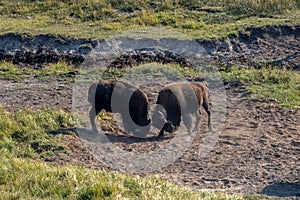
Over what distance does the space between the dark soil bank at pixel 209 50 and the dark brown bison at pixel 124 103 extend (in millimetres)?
4953

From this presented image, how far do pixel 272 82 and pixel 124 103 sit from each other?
4461 millimetres

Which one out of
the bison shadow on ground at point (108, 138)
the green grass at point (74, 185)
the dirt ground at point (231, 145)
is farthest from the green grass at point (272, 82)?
the green grass at point (74, 185)

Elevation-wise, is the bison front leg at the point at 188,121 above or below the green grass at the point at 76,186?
below

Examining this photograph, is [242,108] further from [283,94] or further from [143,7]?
[143,7]

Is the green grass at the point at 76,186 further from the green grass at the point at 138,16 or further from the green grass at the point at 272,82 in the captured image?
the green grass at the point at 138,16

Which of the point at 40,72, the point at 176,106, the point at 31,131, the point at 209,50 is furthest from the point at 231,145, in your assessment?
the point at 209,50

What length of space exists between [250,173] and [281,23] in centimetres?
1034

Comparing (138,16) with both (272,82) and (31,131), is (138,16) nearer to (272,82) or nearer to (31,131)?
(272,82)

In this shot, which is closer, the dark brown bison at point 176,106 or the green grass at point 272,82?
the dark brown bison at point 176,106

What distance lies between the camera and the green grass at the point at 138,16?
64.4 feet

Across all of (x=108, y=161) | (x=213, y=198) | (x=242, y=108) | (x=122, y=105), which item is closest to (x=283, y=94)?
(x=242, y=108)

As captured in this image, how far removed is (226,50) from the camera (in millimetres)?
18156

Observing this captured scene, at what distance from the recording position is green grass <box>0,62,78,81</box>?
16.1 m

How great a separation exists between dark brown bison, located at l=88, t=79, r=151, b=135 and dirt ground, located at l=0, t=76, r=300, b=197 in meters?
0.29
